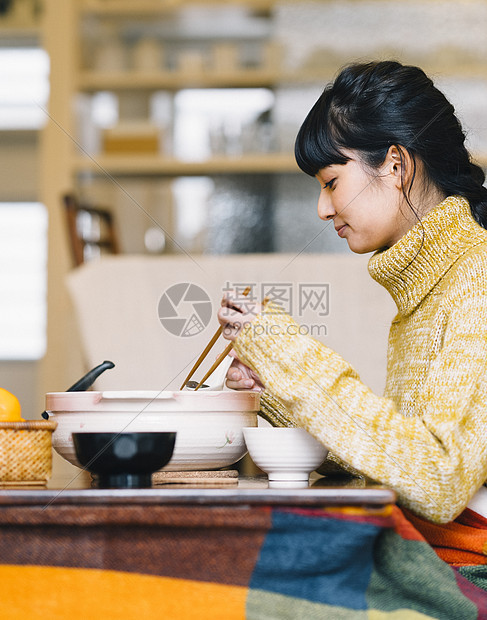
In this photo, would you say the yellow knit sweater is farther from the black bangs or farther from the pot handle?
the black bangs

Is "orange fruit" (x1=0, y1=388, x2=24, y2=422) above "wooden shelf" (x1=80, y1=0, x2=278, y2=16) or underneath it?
underneath

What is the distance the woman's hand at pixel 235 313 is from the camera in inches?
33.8

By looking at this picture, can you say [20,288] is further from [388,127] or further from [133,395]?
[133,395]

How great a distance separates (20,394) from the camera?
3875 mm

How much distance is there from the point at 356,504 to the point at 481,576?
0.27m

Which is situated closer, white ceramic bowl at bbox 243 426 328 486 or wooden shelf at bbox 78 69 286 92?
white ceramic bowl at bbox 243 426 328 486

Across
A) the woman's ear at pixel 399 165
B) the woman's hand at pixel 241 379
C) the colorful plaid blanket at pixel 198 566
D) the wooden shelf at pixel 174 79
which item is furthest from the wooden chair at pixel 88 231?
the colorful plaid blanket at pixel 198 566

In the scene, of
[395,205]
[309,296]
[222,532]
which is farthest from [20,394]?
[222,532]

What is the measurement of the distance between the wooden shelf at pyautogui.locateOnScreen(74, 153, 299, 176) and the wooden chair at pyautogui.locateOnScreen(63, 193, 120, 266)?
214mm

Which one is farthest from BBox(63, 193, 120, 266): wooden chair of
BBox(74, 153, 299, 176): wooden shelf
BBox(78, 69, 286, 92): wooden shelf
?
BBox(78, 69, 286, 92): wooden shelf

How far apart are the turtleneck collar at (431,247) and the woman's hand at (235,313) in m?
0.27

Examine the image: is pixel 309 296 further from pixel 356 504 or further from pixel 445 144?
pixel 356 504

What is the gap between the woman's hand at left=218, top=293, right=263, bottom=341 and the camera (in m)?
0.86

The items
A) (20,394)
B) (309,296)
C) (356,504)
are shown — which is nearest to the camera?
(356,504)
